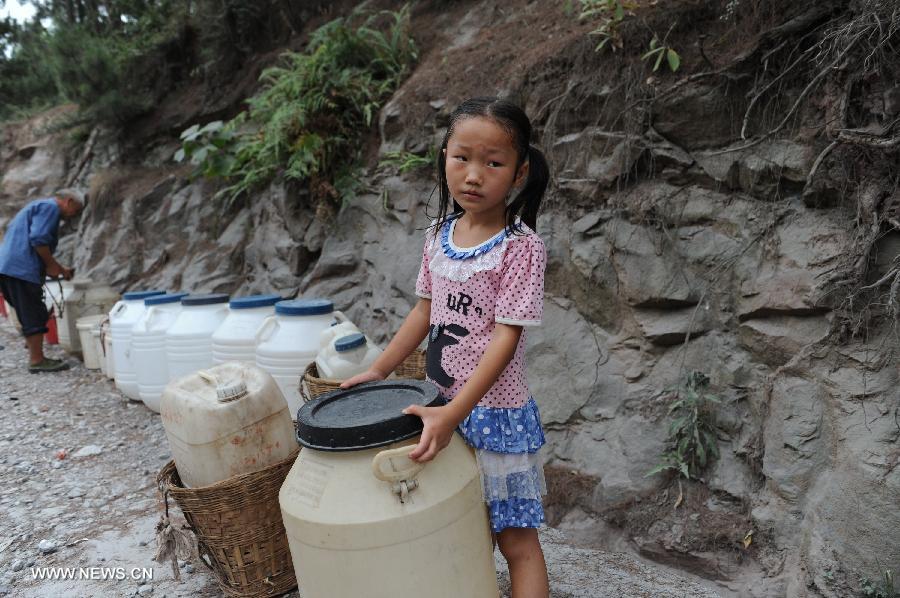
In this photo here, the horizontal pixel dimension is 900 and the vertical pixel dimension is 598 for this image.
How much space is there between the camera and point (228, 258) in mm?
6316

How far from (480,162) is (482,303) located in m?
0.39

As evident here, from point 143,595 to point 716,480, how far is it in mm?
2368

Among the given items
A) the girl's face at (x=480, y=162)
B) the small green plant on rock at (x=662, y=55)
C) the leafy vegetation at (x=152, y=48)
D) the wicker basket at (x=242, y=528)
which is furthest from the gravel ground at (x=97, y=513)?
the leafy vegetation at (x=152, y=48)

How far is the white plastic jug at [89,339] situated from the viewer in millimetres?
5705

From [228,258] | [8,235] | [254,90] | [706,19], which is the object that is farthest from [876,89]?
[8,235]

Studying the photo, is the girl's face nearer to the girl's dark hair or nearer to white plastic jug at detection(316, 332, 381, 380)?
the girl's dark hair

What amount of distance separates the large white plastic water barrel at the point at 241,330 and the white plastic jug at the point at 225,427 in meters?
1.35

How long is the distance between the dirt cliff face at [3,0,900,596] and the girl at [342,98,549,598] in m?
1.05

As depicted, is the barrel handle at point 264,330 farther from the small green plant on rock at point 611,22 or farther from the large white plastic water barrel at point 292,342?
the small green plant on rock at point 611,22

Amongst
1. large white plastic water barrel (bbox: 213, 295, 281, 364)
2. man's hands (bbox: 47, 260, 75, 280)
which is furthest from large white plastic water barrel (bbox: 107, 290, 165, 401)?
man's hands (bbox: 47, 260, 75, 280)

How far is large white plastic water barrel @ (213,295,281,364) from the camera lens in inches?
142

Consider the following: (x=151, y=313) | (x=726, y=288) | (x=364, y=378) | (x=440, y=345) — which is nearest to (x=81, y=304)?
(x=151, y=313)

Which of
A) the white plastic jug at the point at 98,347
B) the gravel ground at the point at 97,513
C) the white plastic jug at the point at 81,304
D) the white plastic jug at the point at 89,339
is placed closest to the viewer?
the gravel ground at the point at 97,513

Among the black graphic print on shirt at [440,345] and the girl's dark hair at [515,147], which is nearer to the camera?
the girl's dark hair at [515,147]
